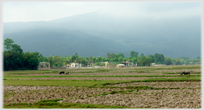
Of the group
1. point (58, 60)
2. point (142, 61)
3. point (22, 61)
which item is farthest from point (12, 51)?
point (142, 61)

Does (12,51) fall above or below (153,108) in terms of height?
above

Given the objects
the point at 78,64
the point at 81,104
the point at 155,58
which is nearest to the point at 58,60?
the point at 78,64

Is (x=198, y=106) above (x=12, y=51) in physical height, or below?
below

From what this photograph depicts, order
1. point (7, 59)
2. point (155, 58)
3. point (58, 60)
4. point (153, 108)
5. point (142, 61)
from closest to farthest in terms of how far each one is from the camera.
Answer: point (153, 108) → point (7, 59) → point (58, 60) → point (142, 61) → point (155, 58)

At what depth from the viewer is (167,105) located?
35.2 feet

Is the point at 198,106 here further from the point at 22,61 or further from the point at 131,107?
the point at 22,61

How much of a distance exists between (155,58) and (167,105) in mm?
186993

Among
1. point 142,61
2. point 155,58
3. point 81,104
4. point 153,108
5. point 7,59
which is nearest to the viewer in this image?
point 153,108

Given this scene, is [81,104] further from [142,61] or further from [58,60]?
[142,61]

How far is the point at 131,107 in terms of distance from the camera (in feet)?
34.3

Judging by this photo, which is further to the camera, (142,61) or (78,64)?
(142,61)

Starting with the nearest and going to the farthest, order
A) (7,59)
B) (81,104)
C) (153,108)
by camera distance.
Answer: (153,108) → (81,104) → (7,59)

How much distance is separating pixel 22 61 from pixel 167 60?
14466 centimetres

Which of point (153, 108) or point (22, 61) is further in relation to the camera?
point (22, 61)
